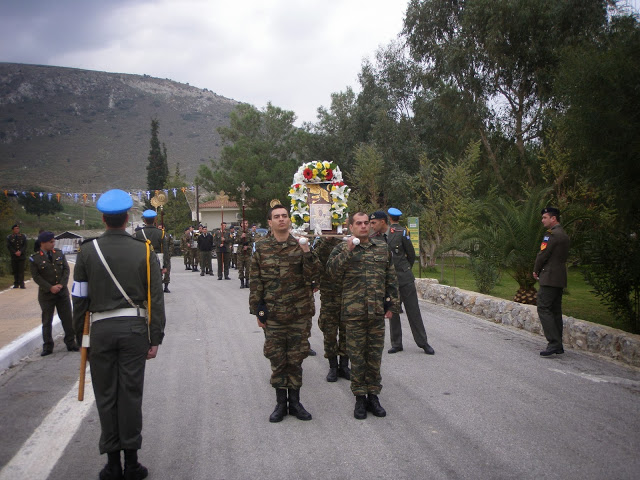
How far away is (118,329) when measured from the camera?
13.5ft

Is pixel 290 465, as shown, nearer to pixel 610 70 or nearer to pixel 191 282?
pixel 610 70

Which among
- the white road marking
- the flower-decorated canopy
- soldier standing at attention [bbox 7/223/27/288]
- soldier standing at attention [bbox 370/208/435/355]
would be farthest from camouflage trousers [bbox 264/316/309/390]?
soldier standing at attention [bbox 7/223/27/288]

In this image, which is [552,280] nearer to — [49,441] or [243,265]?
[49,441]

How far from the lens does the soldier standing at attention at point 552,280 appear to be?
7.81 metres

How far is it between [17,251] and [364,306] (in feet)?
49.2

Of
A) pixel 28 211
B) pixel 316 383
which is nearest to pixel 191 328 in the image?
pixel 316 383

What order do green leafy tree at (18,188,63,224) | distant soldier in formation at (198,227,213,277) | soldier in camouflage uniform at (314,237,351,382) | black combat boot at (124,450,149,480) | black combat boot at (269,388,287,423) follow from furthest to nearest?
green leafy tree at (18,188,63,224)
distant soldier in formation at (198,227,213,277)
soldier in camouflage uniform at (314,237,351,382)
black combat boot at (269,388,287,423)
black combat boot at (124,450,149,480)

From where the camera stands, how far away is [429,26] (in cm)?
2862

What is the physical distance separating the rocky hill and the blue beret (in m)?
77.9

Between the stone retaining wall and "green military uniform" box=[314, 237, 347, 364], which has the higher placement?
"green military uniform" box=[314, 237, 347, 364]

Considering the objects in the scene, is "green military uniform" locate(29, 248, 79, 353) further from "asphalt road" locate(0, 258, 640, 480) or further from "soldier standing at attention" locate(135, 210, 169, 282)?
"soldier standing at attention" locate(135, 210, 169, 282)

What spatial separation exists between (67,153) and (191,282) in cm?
9877

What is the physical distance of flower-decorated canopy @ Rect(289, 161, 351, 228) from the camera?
9.07 m

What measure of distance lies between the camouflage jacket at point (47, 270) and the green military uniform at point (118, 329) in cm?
472
